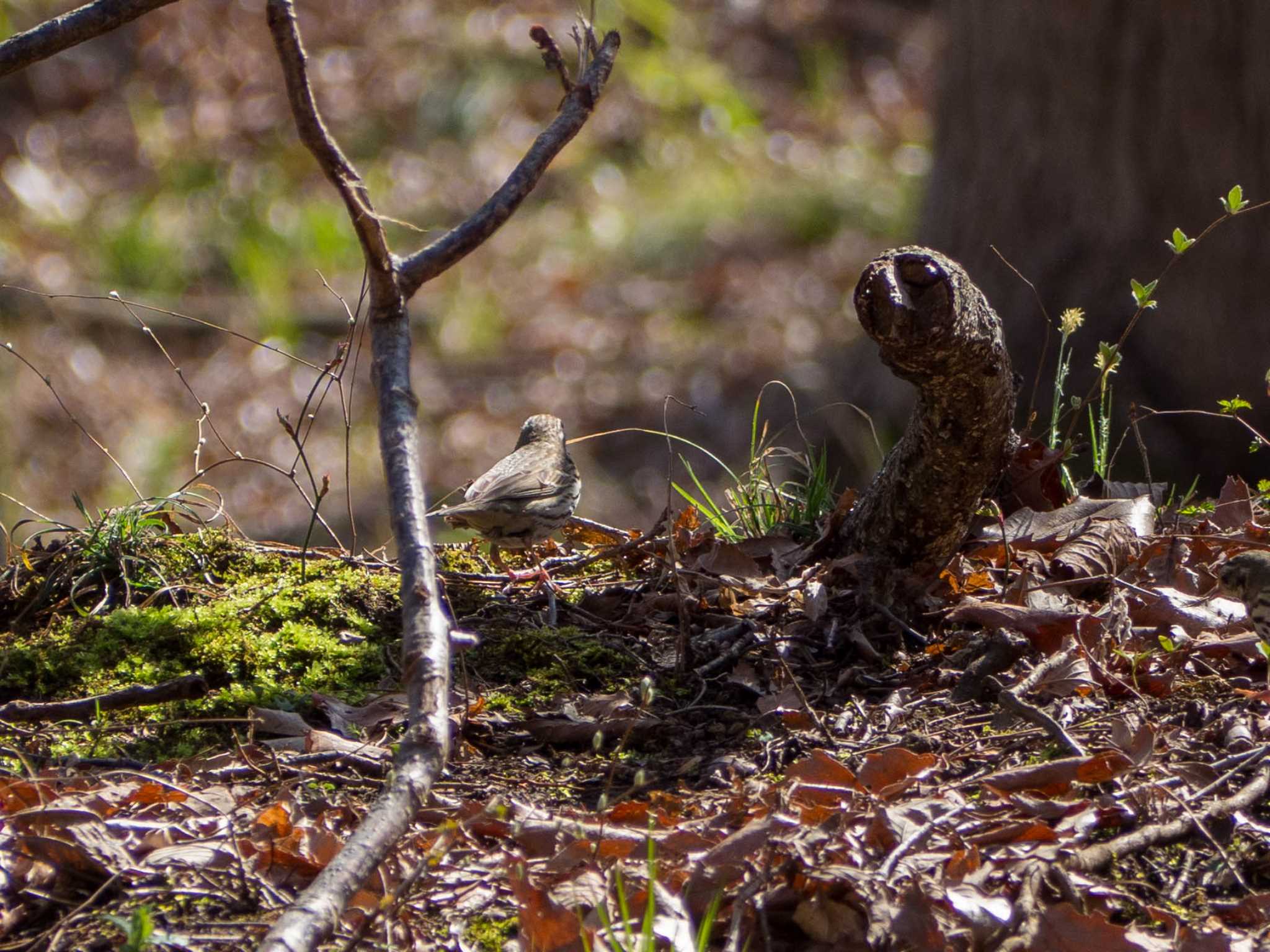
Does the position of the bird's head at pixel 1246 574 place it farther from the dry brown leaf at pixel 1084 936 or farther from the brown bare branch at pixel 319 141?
the brown bare branch at pixel 319 141

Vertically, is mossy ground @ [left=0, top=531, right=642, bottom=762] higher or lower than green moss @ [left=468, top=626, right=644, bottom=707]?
higher

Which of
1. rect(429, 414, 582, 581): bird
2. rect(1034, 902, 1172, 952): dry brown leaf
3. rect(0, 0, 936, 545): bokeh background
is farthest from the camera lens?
rect(0, 0, 936, 545): bokeh background

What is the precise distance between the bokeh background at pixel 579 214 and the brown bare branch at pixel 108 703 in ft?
15.2

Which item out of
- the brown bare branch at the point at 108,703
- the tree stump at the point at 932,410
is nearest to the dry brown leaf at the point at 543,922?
the brown bare branch at the point at 108,703

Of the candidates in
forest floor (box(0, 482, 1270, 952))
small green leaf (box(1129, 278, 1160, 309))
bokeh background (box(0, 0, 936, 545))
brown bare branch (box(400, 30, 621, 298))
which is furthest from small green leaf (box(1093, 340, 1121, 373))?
bokeh background (box(0, 0, 936, 545))

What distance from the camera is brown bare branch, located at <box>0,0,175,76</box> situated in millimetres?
3115

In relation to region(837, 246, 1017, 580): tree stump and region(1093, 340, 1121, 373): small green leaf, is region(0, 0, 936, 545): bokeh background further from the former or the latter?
region(837, 246, 1017, 580): tree stump

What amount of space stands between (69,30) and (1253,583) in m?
2.92

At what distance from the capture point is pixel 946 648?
133 inches

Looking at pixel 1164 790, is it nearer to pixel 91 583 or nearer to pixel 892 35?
pixel 91 583

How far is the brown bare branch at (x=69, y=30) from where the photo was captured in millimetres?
3115

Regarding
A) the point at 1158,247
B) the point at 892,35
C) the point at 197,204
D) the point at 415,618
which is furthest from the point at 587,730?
the point at 892,35

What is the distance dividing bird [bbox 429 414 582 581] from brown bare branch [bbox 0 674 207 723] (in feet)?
3.76

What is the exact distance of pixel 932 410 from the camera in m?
3.24
